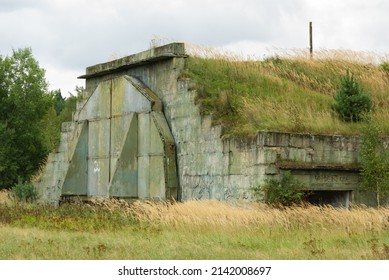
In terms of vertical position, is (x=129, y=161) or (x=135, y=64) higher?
(x=135, y=64)

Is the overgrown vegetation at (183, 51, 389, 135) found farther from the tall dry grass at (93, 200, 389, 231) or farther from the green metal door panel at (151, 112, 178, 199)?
the tall dry grass at (93, 200, 389, 231)

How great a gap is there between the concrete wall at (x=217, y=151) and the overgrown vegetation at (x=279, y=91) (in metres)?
0.48

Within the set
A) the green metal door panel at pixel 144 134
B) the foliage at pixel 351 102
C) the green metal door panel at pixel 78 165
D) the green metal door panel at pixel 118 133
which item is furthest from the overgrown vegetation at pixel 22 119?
the foliage at pixel 351 102

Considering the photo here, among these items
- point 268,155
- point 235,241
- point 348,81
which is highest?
point 348,81

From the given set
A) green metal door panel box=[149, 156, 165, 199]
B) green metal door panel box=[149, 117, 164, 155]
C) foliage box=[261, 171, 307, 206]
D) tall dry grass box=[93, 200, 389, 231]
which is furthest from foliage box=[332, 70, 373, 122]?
green metal door panel box=[149, 156, 165, 199]

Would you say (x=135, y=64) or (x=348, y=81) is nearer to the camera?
(x=348, y=81)

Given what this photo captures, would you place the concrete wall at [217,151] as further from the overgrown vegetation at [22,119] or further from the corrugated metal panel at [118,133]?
the overgrown vegetation at [22,119]

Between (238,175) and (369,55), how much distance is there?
12.6 meters

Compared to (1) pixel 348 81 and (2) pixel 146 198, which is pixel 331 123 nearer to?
(1) pixel 348 81

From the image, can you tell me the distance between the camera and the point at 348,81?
2180 centimetres

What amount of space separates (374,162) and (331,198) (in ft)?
6.18

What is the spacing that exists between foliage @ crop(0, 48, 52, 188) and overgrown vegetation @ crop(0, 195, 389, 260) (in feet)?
61.3

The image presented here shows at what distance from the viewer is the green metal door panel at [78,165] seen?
87.6ft

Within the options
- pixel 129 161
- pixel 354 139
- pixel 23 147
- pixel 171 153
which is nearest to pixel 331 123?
pixel 354 139
